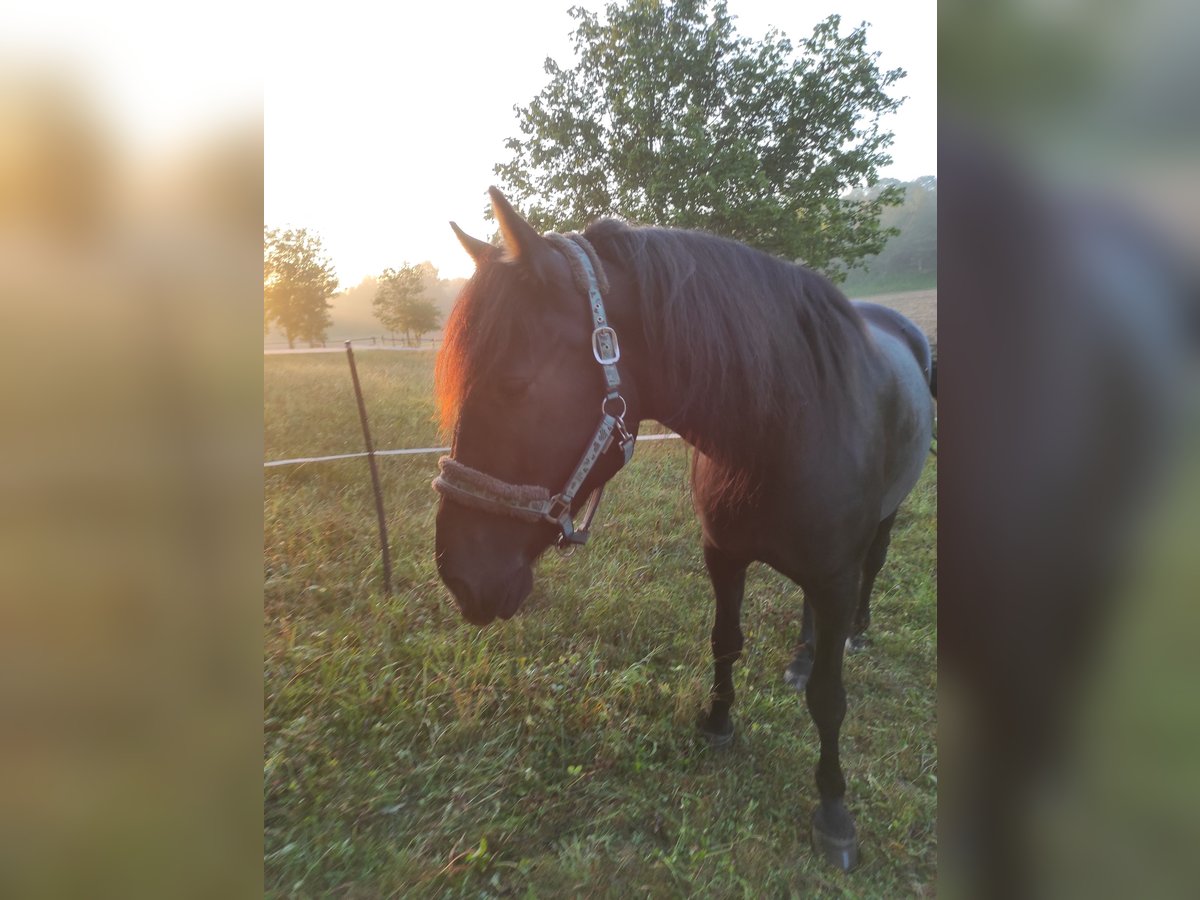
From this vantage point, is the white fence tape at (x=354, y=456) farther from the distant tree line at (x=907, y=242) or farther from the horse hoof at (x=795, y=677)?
the horse hoof at (x=795, y=677)

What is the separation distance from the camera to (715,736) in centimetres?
229

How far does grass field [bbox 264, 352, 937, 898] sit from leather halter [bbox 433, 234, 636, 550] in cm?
63

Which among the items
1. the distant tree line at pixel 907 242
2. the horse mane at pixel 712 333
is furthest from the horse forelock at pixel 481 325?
the distant tree line at pixel 907 242

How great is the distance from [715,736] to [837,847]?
1.90ft

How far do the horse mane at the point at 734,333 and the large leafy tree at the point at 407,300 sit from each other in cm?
73

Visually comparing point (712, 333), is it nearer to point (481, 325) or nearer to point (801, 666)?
point (481, 325)

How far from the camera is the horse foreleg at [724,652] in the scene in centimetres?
221

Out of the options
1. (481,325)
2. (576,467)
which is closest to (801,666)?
(576,467)

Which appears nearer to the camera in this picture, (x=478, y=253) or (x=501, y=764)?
(x=478, y=253)

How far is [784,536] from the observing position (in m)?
1.76
